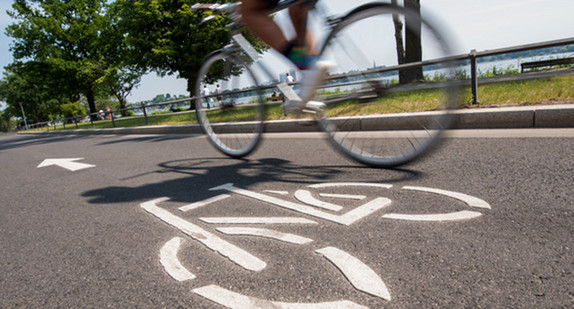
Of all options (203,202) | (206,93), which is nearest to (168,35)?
(206,93)

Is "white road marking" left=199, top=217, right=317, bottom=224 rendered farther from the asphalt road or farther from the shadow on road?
the shadow on road

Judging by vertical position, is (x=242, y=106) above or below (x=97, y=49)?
below

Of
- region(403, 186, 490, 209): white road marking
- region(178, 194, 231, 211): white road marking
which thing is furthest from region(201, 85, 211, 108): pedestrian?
region(403, 186, 490, 209): white road marking

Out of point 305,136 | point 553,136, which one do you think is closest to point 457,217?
point 553,136

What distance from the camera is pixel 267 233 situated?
2.09 metres

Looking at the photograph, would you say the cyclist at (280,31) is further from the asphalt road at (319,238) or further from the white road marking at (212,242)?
the white road marking at (212,242)

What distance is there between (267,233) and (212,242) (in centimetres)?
32

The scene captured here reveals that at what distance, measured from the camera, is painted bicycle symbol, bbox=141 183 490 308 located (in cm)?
148

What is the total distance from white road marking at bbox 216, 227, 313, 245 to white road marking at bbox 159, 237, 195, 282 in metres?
0.29

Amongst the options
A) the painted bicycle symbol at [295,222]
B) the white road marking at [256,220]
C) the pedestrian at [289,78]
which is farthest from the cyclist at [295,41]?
the white road marking at [256,220]

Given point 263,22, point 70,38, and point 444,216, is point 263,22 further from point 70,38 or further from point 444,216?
point 70,38

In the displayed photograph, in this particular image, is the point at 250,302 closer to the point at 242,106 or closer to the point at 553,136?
the point at 242,106

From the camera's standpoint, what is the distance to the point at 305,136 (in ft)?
19.6

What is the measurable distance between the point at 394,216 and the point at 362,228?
0.84 ft
